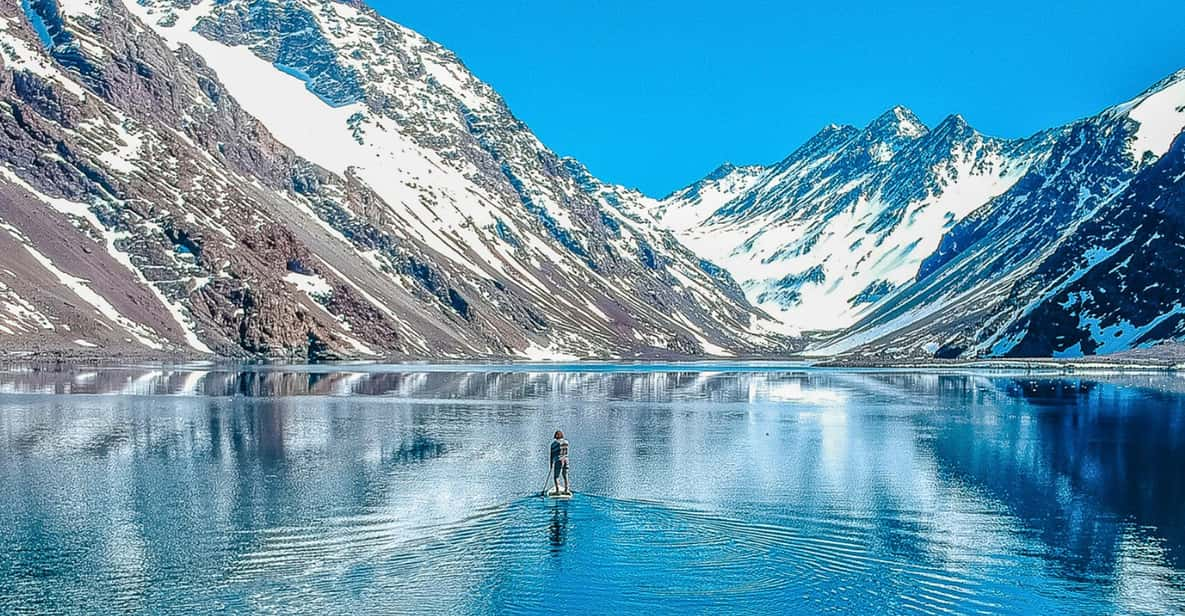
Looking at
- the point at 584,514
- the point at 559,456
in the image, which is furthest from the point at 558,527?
the point at 559,456

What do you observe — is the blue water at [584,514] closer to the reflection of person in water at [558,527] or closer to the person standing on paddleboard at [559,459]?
the reflection of person in water at [558,527]

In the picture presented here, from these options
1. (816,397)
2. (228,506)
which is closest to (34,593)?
(228,506)

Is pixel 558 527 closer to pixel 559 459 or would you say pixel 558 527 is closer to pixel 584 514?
pixel 584 514

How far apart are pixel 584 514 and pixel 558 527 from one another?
2.83m

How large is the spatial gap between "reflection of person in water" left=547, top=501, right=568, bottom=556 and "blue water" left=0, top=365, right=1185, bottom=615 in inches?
6.8

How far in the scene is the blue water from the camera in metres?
33.1

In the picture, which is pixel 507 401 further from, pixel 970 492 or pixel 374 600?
pixel 374 600

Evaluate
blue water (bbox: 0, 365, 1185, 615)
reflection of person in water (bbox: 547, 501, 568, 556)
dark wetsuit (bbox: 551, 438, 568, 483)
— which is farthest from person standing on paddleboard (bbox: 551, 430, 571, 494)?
reflection of person in water (bbox: 547, 501, 568, 556)

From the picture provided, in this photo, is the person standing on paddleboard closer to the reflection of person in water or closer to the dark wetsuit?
the dark wetsuit

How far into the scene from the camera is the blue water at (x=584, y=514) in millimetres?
33125

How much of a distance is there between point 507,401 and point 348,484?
5938cm

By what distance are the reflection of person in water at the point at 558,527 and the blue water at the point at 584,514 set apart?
171mm

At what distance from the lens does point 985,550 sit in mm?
39500

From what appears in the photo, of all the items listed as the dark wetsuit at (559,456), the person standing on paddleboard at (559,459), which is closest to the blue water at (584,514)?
the person standing on paddleboard at (559,459)
